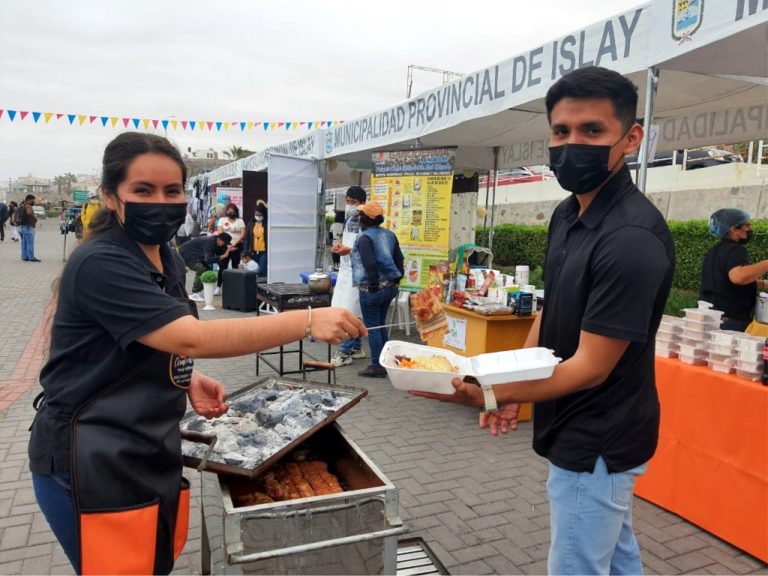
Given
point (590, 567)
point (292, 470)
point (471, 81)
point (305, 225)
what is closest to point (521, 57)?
point (471, 81)

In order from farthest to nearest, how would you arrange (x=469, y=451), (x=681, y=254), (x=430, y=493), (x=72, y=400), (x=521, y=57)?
1. (x=681, y=254)
2. (x=521, y=57)
3. (x=469, y=451)
4. (x=430, y=493)
5. (x=72, y=400)

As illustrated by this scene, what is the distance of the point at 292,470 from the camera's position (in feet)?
8.91

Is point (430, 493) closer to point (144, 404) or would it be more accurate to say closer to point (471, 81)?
point (144, 404)

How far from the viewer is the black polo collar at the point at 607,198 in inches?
66.4

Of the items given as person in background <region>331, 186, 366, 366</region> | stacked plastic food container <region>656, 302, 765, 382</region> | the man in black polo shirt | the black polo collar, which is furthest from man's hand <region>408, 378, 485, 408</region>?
person in background <region>331, 186, 366, 366</region>

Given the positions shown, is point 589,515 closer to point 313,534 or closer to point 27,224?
point 313,534

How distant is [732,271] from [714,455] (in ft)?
7.22

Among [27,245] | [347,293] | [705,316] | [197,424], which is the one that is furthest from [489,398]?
[27,245]

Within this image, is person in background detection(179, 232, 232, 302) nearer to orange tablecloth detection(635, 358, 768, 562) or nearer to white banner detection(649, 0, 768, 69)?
white banner detection(649, 0, 768, 69)

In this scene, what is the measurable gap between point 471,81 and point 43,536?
5.08m

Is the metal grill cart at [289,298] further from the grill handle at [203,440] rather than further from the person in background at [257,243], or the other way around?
the person in background at [257,243]

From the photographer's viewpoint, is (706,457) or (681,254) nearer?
(706,457)

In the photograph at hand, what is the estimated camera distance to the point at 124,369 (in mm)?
1589

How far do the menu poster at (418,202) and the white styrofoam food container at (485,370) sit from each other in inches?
205
